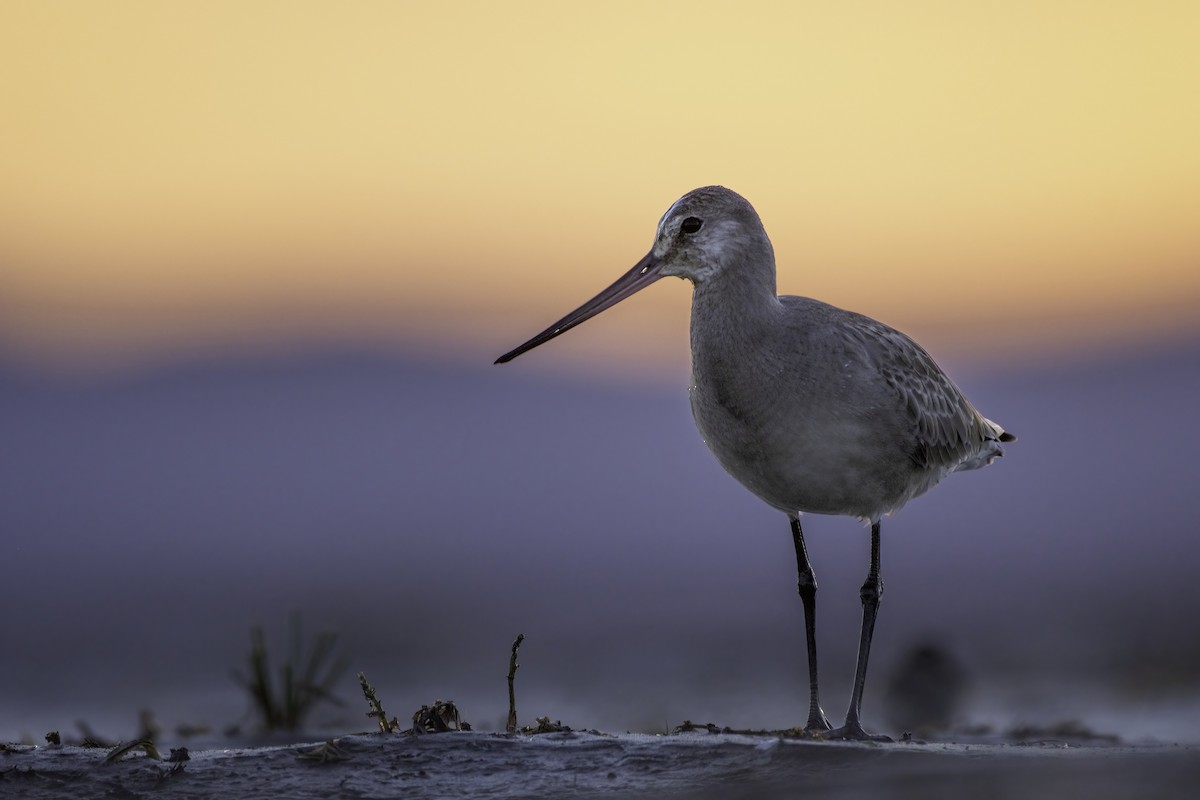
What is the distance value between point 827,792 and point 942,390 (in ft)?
14.9

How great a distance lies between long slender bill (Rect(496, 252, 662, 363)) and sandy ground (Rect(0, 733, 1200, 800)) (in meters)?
2.73

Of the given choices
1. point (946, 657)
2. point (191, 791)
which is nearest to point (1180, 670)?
point (946, 657)

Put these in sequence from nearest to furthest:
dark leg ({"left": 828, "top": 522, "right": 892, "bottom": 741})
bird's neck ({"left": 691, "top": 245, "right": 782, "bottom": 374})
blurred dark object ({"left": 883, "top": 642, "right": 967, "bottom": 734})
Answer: bird's neck ({"left": 691, "top": 245, "right": 782, "bottom": 374}) → dark leg ({"left": 828, "top": 522, "right": 892, "bottom": 741}) → blurred dark object ({"left": 883, "top": 642, "right": 967, "bottom": 734})

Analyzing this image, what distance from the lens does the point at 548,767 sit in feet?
20.5

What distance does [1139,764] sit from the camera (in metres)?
5.09

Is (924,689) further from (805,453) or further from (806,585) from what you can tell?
(805,453)

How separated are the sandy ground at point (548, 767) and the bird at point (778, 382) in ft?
4.95

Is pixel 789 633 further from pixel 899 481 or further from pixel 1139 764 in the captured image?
pixel 1139 764

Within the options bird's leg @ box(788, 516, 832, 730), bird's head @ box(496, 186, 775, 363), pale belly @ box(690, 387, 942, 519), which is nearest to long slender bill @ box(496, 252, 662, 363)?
bird's head @ box(496, 186, 775, 363)

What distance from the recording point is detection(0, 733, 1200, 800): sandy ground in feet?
18.2

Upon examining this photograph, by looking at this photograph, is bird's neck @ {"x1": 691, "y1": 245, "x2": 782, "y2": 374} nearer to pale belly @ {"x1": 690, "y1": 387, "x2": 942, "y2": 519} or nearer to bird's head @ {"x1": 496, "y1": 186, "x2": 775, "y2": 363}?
bird's head @ {"x1": 496, "y1": 186, "x2": 775, "y2": 363}

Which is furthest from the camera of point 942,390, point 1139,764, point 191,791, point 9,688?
point 9,688

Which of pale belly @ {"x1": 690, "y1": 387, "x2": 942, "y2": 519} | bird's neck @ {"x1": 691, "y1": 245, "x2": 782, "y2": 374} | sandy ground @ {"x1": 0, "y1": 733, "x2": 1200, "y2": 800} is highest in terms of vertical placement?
bird's neck @ {"x1": 691, "y1": 245, "x2": 782, "y2": 374}

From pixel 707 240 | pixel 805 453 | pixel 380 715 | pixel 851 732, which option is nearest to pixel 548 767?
pixel 380 715
